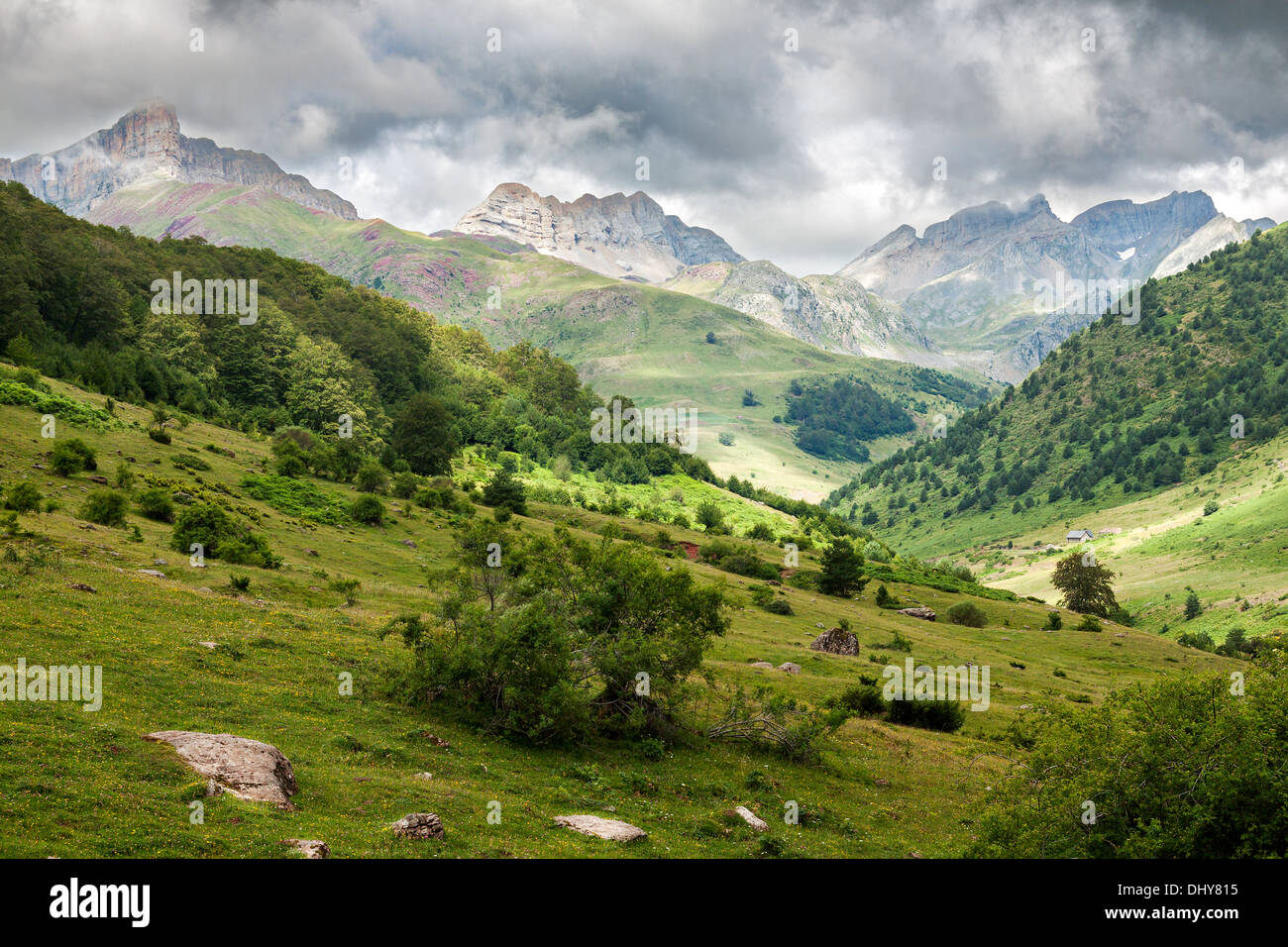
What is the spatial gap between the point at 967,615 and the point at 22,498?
83747 millimetres

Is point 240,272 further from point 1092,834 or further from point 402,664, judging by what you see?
point 1092,834

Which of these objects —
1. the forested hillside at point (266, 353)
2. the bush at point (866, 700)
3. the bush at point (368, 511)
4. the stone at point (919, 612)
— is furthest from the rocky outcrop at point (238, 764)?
the stone at point (919, 612)

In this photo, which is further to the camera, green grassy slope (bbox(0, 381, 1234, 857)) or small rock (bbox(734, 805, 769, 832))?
small rock (bbox(734, 805, 769, 832))

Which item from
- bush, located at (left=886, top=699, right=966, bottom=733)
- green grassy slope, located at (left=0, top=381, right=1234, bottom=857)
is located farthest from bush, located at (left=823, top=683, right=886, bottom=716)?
green grassy slope, located at (left=0, top=381, right=1234, bottom=857)

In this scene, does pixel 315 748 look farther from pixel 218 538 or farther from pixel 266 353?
pixel 266 353

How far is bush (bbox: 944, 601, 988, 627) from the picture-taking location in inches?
3408

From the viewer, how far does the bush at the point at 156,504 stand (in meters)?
46.5

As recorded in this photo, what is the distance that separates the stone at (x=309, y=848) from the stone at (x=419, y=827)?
1.86 m

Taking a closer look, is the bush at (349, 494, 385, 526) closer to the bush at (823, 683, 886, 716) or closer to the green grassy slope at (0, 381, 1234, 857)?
the green grassy slope at (0, 381, 1234, 857)

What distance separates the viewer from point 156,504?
46719mm

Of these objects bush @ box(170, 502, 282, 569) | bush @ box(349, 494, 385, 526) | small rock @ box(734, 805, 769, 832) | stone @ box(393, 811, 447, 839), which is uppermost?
bush @ box(349, 494, 385, 526)

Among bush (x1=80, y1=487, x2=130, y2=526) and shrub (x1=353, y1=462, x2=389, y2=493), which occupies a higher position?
shrub (x1=353, y1=462, x2=389, y2=493)

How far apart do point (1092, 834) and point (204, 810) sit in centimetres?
1812

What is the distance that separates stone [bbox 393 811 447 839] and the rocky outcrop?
2499 millimetres
